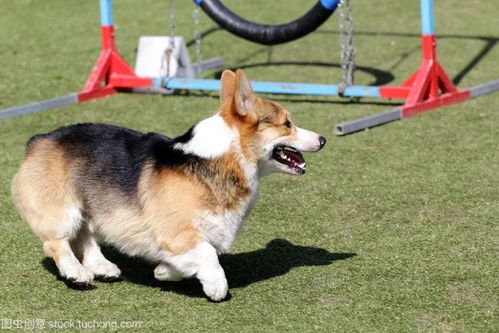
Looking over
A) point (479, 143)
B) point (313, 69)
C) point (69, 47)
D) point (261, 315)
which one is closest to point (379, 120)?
point (479, 143)

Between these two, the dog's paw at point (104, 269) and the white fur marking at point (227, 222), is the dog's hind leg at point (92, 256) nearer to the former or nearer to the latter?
the dog's paw at point (104, 269)

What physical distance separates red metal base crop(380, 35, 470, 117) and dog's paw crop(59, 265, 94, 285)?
153 inches

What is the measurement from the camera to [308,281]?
455 cm

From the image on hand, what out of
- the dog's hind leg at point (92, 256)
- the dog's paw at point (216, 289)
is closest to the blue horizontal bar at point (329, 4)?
the dog's hind leg at point (92, 256)

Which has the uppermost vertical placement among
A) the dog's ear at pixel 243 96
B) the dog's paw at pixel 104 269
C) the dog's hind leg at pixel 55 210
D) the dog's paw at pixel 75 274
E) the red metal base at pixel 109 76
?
the dog's ear at pixel 243 96

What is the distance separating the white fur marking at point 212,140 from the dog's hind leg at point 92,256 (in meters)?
0.71

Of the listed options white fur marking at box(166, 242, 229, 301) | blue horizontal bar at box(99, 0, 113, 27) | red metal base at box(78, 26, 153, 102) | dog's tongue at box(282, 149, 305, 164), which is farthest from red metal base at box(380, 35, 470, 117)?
white fur marking at box(166, 242, 229, 301)

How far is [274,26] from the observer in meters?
7.85

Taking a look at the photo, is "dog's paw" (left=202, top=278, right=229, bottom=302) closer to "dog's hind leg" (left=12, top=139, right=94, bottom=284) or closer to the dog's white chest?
the dog's white chest

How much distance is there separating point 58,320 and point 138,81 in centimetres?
476

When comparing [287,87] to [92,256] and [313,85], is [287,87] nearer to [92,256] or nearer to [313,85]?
[313,85]

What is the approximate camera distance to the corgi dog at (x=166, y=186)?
14.0ft

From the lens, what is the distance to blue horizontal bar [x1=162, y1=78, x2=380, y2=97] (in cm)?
794

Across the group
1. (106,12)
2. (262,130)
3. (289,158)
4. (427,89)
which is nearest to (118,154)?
(262,130)
